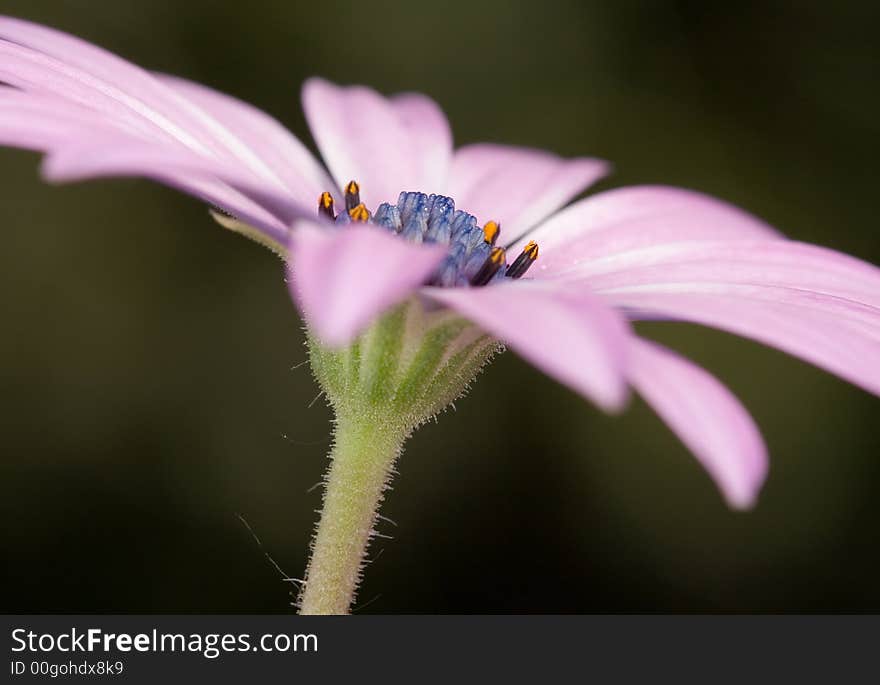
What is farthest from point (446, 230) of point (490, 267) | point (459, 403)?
point (459, 403)

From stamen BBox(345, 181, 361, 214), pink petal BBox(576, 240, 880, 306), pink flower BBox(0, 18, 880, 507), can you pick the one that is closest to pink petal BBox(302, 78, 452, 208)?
pink flower BBox(0, 18, 880, 507)

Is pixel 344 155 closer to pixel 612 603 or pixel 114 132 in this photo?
pixel 114 132

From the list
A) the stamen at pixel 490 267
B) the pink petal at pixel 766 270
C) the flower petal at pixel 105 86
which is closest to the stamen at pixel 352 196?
the flower petal at pixel 105 86

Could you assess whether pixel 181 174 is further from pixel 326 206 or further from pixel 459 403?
pixel 459 403

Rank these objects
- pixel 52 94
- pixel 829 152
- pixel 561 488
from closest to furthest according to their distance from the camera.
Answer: pixel 52 94
pixel 561 488
pixel 829 152
